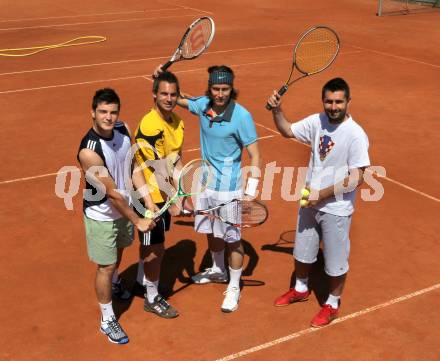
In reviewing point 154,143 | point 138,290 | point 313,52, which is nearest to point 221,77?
point 154,143

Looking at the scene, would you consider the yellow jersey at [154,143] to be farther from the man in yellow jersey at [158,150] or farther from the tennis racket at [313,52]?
the tennis racket at [313,52]

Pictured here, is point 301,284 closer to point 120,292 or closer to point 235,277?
point 235,277

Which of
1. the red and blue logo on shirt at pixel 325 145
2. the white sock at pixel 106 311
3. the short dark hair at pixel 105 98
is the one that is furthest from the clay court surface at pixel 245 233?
the short dark hair at pixel 105 98

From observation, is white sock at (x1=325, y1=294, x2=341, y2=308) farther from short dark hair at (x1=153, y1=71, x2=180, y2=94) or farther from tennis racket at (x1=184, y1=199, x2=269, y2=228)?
short dark hair at (x1=153, y1=71, x2=180, y2=94)

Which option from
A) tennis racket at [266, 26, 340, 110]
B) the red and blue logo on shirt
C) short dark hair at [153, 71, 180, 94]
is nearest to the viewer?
the red and blue logo on shirt

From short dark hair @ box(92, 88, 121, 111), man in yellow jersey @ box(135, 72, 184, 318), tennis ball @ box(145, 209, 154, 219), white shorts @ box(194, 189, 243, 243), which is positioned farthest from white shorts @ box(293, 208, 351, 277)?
short dark hair @ box(92, 88, 121, 111)

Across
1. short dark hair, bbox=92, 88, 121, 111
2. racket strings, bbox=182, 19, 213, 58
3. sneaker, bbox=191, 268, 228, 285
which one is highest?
racket strings, bbox=182, 19, 213, 58

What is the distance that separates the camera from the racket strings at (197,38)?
7.82 metres

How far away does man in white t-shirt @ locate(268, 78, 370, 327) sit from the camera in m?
5.75

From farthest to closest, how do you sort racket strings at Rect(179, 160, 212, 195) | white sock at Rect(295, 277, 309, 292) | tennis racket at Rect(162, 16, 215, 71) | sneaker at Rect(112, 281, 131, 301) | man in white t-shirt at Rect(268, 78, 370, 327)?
tennis racket at Rect(162, 16, 215, 71), sneaker at Rect(112, 281, 131, 301), white sock at Rect(295, 277, 309, 292), racket strings at Rect(179, 160, 212, 195), man in white t-shirt at Rect(268, 78, 370, 327)

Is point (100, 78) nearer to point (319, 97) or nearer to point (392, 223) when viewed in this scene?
point (319, 97)

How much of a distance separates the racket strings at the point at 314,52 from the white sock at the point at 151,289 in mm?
3029


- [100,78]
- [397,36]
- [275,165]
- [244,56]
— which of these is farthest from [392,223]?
[397,36]

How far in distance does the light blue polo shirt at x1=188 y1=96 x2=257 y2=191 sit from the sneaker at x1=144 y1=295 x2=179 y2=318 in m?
1.30
